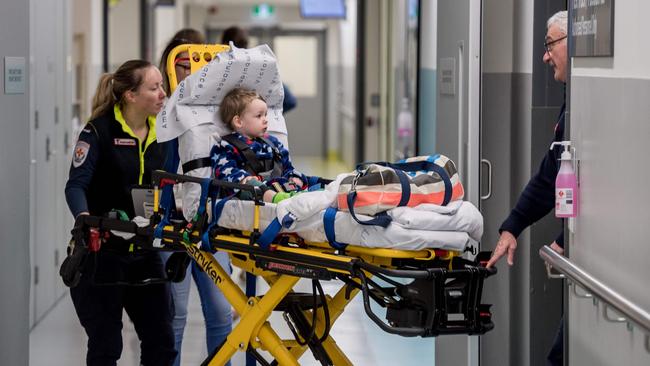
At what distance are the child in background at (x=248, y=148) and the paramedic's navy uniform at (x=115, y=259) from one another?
0.46 meters

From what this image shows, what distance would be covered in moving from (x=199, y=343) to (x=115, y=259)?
2.08 m

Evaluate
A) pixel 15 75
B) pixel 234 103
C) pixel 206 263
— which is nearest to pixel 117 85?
pixel 15 75

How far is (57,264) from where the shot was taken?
7.45 m

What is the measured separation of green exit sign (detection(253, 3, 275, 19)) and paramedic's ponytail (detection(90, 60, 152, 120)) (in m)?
17.2

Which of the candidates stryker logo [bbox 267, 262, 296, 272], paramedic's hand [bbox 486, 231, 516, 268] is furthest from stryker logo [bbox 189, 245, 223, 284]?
paramedic's hand [bbox 486, 231, 516, 268]

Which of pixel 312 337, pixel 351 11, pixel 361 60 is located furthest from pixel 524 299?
pixel 351 11

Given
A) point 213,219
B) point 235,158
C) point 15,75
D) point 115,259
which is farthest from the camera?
point 15,75

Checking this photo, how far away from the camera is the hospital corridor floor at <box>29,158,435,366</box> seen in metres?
5.93

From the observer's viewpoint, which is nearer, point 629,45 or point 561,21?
point 629,45

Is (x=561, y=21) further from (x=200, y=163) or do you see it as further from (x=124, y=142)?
(x=124, y=142)

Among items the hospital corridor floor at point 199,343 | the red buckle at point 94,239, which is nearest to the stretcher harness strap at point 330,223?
the red buckle at point 94,239

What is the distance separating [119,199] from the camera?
14.4 feet

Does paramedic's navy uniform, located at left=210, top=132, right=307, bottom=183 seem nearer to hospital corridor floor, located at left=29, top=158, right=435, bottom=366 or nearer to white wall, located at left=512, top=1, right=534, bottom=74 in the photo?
white wall, located at left=512, top=1, right=534, bottom=74

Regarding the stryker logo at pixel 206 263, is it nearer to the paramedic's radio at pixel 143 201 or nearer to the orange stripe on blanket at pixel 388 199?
the paramedic's radio at pixel 143 201
